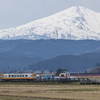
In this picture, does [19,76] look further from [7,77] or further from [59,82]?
[59,82]

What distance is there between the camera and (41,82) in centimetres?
12212

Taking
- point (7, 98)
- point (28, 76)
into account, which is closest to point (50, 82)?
point (28, 76)

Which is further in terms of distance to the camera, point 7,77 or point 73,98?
point 7,77

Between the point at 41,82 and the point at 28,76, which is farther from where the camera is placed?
the point at 28,76

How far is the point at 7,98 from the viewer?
6800cm

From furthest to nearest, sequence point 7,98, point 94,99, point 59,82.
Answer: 1. point 59,82
2. point 7,98
3. point 94,99

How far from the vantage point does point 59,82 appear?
12025cm

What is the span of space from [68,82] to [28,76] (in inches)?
1437

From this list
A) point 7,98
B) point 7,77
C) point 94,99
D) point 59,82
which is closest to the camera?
point 94,99

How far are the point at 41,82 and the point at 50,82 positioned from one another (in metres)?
2.78

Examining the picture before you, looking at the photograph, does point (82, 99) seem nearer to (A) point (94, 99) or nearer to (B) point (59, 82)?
(A) point (94, 99)

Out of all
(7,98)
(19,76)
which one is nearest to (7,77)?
(19,76)

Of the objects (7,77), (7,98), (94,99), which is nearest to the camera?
(94,99)

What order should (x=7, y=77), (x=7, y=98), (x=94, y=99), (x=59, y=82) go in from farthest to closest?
(x=7, y=77), (x=59, y=82), (x=7, y=98), (x=94, y=99)
